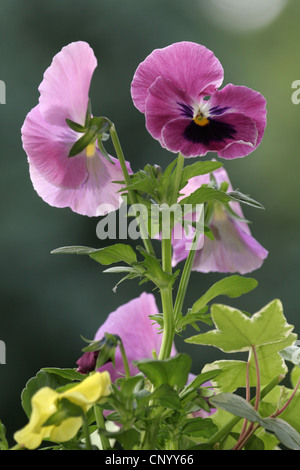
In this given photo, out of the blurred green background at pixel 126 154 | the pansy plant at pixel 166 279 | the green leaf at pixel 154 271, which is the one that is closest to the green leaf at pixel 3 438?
the pansy plant at pixel 166 279

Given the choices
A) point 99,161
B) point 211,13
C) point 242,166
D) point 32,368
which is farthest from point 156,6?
point 99,161

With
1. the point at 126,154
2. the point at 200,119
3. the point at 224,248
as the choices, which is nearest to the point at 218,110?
the point at 200,119

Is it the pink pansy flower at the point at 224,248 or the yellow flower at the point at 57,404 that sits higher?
the pink pansy flower at the point at 224,248

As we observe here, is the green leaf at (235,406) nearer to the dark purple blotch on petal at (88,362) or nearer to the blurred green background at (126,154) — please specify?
the dark purple blotch on petal at (88,362)

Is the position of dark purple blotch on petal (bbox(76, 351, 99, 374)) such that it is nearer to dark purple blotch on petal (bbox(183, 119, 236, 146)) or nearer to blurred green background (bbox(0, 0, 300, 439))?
dark purple blotch on petal (bbox(183, 119, 236, 146))

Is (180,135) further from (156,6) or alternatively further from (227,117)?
(156,6)

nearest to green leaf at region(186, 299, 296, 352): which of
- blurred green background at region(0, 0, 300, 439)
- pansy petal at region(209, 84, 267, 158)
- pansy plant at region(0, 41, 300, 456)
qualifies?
pansy plant at region(0, 41, 300, 456)

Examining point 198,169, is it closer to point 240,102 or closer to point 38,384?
point 240,102
